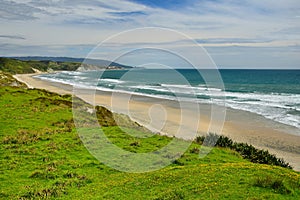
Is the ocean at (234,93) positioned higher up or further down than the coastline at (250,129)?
higher up

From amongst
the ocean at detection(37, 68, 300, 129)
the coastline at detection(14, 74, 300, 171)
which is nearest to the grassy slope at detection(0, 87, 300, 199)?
the coastline at detection(14, 74, 300, 171)

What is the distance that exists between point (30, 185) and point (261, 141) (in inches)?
842

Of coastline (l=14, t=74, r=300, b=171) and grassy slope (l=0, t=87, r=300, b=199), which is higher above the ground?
grassy slope (l=0, t=87, r=300, b=199)

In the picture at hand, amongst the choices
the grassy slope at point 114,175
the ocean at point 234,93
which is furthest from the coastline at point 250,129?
the grassy slope at point 114,175

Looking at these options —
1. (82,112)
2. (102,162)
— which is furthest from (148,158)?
(82,112)

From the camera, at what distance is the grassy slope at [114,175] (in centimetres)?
906

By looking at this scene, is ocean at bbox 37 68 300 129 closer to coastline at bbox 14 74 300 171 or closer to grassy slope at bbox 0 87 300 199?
coastline at bbox 14 74 300 171

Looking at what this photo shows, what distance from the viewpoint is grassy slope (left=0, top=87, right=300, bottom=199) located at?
9.06 meters

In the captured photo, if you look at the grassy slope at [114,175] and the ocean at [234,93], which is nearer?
the grassy slope at [114,175]

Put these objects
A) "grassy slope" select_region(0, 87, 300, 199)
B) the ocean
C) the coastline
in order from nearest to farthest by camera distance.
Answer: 1. "grassy slope" select_region(0, 87, 300, 199)
2. the coastline
3. the ocean

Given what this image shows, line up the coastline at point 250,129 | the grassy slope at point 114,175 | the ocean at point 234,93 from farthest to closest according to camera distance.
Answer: the ocean at point 234,93, the coastline at point 250,129, the grassy slope at point 114,175

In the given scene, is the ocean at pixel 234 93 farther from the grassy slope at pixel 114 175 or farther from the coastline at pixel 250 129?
the grassy slope at pixel 114 175

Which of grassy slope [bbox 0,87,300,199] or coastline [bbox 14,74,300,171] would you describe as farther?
coastline [bbox 14,74,300,171]

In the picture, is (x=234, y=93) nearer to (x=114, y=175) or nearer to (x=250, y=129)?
(x=250, y=129)
